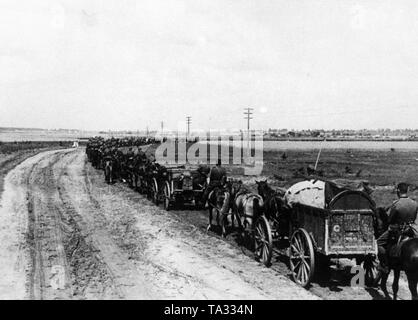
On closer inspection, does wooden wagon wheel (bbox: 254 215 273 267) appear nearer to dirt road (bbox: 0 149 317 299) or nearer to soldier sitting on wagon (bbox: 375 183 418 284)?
dirt road (bbox: 0 149 317 299)

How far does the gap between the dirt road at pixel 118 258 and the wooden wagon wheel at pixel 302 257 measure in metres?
0.21

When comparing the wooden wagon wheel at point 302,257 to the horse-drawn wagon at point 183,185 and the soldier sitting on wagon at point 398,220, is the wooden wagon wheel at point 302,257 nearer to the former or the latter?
the soldier sitting on wagon at point 398,220

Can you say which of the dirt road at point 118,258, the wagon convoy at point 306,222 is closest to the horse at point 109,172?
the dirt road at point 118,258

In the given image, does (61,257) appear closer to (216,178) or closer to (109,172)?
(216,178)

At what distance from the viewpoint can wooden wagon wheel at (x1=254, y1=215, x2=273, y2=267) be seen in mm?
8625

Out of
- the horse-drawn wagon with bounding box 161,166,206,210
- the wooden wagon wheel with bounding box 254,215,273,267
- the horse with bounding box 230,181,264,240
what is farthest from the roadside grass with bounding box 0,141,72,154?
the wooden wagon wheel with bounding box 254,215,273,267

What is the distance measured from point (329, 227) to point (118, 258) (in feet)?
15.5

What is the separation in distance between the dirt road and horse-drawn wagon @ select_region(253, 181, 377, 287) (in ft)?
2.13

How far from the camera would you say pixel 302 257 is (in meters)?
7.64

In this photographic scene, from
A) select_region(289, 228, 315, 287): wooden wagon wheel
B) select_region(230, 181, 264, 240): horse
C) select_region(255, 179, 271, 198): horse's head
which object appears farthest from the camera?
select_region(255, 179, 271, 198): horse's head

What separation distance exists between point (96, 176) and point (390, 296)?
20586 millimetres

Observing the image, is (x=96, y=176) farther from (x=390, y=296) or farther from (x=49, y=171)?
(x=390, y=296)
